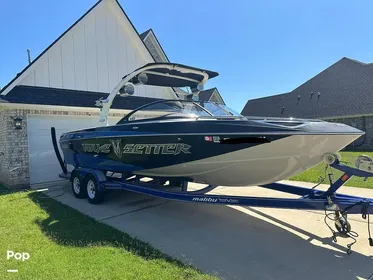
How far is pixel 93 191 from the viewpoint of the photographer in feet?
19.8

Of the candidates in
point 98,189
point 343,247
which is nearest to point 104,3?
point 98,189

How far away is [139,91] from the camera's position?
38.1 feet

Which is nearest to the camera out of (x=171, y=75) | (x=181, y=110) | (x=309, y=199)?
(x=309, y=199)

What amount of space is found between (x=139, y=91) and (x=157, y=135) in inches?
288

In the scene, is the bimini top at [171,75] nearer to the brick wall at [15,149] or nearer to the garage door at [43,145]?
the garage door at [43,145]

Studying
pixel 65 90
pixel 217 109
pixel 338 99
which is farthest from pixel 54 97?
pixel 338 99

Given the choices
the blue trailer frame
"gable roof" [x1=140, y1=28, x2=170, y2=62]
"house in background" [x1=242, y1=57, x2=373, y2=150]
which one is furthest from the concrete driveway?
"house in background" [x1=242, y1=57, x2=373, y2=150]

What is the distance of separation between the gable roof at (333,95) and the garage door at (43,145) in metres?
22.1

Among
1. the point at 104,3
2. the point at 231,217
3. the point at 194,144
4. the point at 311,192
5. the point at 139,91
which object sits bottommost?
the point at 231,217

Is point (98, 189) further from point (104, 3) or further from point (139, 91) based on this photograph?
point (104, 3)

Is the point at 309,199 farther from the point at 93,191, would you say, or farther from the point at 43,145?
the point at 43,145

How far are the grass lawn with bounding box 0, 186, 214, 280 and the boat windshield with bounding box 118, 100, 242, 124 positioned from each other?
2064mm

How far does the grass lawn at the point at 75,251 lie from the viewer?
2.98m

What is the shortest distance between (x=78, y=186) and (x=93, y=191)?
697 mm
